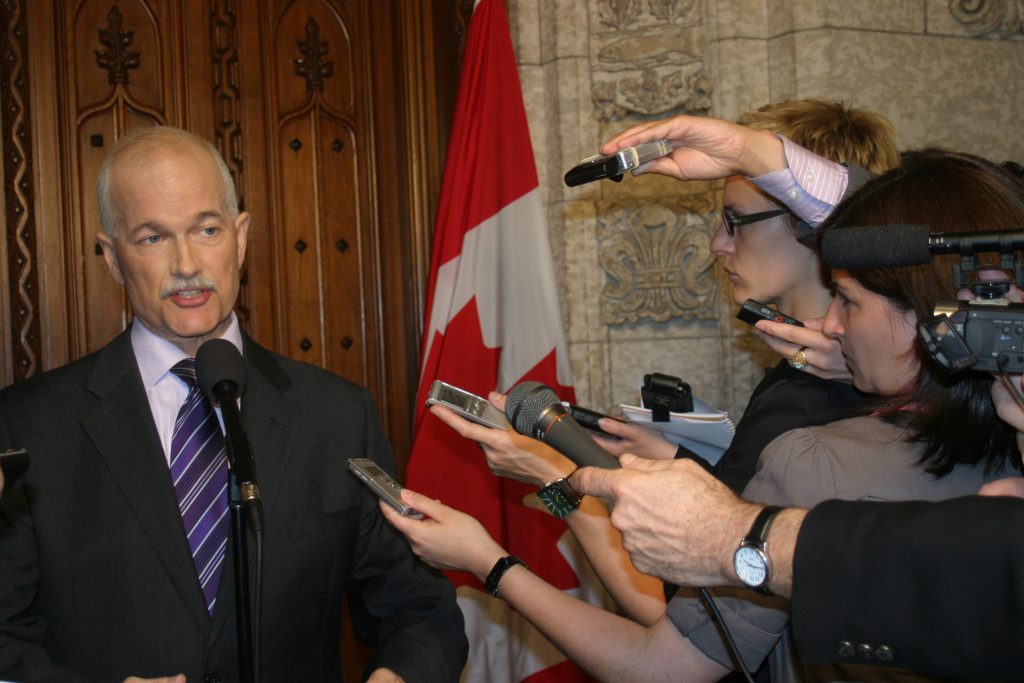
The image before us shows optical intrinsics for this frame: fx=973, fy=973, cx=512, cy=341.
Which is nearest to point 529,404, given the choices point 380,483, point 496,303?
point 380,483

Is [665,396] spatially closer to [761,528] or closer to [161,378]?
[761,528]

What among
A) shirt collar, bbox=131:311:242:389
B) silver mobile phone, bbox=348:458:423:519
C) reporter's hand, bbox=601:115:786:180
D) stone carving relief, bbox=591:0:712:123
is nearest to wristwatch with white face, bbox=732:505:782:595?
silver mobile phone, bbox=348:458:423:519

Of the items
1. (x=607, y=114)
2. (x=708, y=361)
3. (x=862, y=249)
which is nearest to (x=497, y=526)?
(x=708, y=361)

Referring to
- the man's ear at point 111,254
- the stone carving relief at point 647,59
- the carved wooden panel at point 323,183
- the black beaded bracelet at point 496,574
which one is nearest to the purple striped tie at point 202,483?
the man's ear at point 111,254

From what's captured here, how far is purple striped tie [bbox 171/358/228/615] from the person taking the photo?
6.65ft

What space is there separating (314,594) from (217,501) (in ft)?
0.95

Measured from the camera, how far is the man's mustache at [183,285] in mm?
2217

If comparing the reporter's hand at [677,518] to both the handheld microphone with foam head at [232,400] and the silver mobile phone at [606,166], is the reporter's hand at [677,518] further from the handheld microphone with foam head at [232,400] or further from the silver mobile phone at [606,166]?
the silver mobile phone at [606,166]

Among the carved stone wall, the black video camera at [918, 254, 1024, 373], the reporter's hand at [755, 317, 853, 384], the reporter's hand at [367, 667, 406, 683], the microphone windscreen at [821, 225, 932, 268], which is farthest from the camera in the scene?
the carved stone wall

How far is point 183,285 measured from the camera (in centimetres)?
222

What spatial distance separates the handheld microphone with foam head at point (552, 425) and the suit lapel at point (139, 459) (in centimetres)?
78

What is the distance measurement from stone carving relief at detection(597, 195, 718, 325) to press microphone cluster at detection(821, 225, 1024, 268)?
206 cm

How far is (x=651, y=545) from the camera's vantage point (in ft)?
5.05

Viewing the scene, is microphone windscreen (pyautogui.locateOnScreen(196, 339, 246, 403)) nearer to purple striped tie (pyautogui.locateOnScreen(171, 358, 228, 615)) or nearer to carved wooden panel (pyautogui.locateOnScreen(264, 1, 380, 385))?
purple striped tie (pyautogui.locateOnScreen(171, 358, 228, 615))
